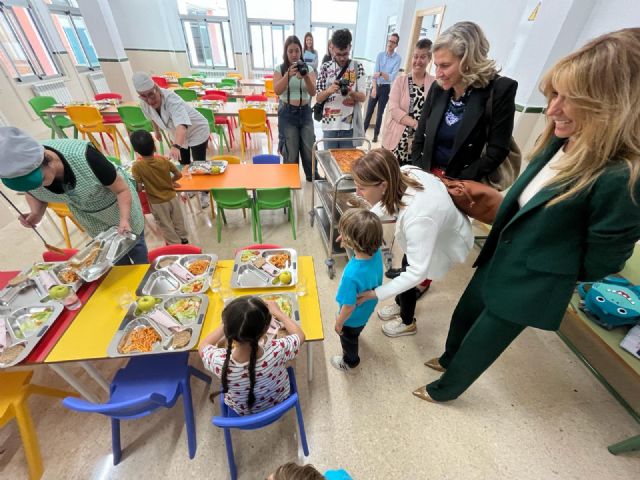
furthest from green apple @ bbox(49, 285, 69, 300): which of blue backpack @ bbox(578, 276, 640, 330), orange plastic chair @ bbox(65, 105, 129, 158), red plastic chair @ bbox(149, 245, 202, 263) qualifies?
orange plastic chair @ bbox(65, 105, 129, 158)

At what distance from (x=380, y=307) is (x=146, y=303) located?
1.78 metres

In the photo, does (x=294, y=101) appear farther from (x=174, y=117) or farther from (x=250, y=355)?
(x=250, y=355)

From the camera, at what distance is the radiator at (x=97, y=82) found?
758 cm

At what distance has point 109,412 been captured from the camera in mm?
1147

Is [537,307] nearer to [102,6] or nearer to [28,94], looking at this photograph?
[28,94]

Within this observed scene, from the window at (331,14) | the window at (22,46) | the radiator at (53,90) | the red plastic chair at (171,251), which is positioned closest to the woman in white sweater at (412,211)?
the red plastic chair at (171,251)

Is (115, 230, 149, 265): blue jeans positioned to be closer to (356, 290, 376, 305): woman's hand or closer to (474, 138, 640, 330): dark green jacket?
(356, 290, 376, 305): woman's hand

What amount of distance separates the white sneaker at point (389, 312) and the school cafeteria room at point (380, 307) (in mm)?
17

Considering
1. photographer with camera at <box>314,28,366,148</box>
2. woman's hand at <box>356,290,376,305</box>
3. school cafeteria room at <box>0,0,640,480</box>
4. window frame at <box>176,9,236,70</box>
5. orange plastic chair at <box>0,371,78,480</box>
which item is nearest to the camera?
school cafeteria room at <box>0,0,640,480</box>

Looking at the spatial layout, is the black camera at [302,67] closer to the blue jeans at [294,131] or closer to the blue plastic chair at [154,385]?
the blue jeans at [294,131]

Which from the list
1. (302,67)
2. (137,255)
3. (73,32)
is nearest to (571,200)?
(137,255)

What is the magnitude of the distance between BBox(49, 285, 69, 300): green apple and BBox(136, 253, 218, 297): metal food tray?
1.09ft

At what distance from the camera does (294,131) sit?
12.0ft

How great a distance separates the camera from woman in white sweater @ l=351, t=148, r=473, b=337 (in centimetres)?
131
